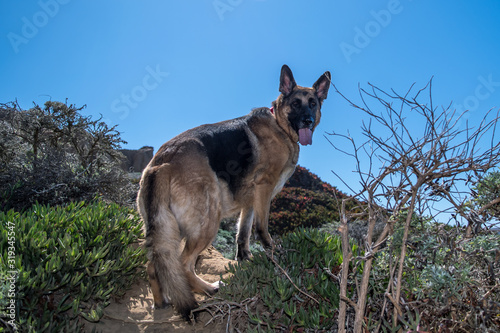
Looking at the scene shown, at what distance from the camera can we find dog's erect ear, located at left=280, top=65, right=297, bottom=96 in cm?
546

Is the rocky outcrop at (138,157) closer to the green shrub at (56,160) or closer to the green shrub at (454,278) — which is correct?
the green shrub at (56,160)

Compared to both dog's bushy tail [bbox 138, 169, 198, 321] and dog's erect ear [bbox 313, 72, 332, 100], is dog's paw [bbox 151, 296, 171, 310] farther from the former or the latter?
dog's erect ear [bbox 313, 72, 332, 100]

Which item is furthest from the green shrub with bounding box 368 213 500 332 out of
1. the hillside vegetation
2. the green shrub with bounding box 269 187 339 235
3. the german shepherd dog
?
the green shrub with bounding box 269 187 339 235

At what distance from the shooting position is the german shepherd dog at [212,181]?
11.8ft

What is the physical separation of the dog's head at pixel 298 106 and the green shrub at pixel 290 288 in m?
1.67

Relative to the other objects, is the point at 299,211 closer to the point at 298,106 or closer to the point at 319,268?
the point at 298,106

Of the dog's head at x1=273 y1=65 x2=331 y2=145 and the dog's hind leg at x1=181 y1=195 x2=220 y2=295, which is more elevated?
the dog's head at x1=273 y1=65 x2=331 y2=145

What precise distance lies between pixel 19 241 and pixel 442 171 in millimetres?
3917

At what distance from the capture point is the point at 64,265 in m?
3.57

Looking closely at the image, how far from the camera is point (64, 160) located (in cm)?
744

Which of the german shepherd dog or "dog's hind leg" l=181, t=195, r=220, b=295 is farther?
"dog's hind leg" l=181, t=195, r=220, b=295

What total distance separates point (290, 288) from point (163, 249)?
1.29 m

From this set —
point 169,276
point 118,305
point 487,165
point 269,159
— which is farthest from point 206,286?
point 487,165

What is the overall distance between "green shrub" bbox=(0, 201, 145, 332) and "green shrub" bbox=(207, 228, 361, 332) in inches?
49.2
